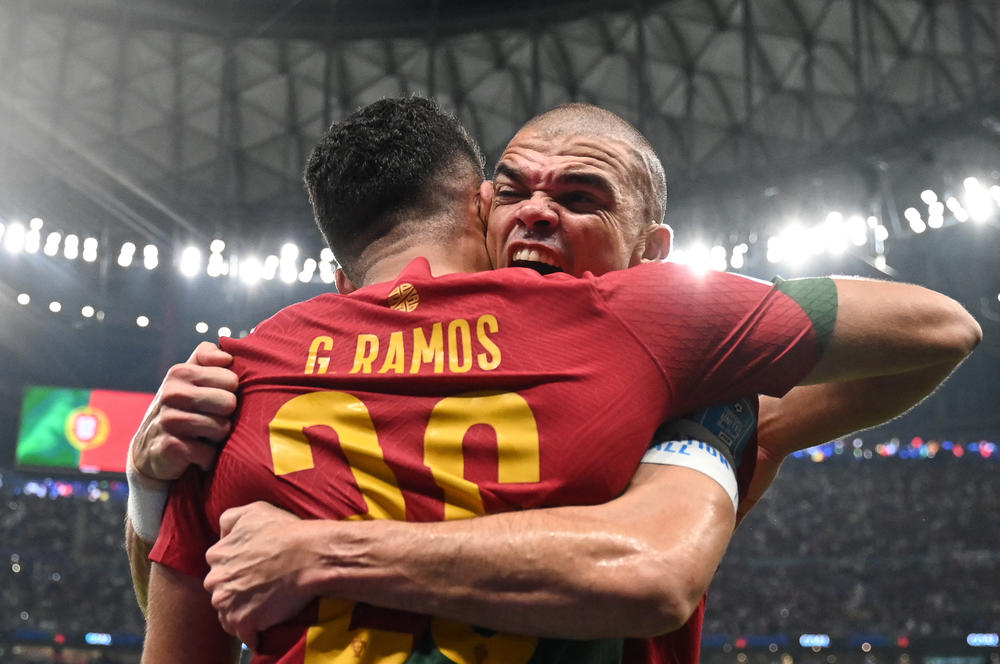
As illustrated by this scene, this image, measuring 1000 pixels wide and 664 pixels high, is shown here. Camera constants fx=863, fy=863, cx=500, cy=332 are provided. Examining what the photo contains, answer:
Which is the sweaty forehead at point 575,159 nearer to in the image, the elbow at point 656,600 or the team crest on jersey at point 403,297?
the team crest on jersey at point 403,297

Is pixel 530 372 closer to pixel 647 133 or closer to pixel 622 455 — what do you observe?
pixel 622 455

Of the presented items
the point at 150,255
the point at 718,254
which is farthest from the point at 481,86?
the point at 150,255

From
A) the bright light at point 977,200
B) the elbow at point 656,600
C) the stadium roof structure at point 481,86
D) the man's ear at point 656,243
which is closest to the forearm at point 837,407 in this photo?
the man's ear at point 656,243

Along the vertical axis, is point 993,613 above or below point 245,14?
below

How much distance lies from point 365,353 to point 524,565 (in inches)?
18.8

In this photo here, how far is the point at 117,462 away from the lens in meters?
20.3

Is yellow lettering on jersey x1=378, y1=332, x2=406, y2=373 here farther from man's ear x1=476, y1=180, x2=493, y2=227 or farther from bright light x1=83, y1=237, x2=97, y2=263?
bright light x1=83, y1=237, x2=97, y2=263

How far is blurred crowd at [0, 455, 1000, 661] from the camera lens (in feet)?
75.8

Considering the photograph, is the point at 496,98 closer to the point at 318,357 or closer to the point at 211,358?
the point at 211,358

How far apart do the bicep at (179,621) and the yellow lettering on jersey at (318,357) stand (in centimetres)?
47

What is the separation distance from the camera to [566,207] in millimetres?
1935

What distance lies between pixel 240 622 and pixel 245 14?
15.4m

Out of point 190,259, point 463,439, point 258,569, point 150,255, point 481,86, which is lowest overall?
Answer: point 258,569

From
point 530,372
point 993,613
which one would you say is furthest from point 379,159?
point 993,613
